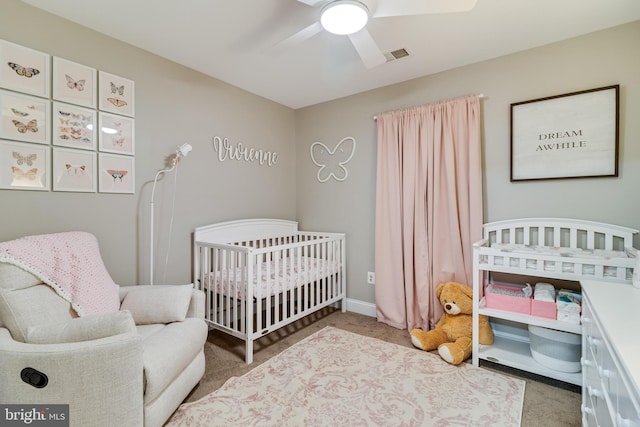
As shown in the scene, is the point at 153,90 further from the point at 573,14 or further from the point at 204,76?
the point at 573,14

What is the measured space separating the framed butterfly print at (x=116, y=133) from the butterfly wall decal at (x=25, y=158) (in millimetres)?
349

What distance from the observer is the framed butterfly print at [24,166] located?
1609mm

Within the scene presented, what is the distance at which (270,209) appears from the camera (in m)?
3.25

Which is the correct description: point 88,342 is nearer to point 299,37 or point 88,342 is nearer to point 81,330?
point 81,330

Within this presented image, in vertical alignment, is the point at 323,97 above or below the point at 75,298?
above

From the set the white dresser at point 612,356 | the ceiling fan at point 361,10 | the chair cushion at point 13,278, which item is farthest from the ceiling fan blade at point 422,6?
the chair cushion at point 13,278

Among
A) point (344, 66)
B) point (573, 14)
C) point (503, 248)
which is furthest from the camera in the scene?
point (344, 66)

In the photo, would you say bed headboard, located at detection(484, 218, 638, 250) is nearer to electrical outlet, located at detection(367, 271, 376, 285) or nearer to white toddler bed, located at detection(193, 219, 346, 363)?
electrical outlet, located at detection(367, 271, 376, 285)

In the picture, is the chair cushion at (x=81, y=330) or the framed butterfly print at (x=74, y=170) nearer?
the chair cushion at (x=81, y=330)

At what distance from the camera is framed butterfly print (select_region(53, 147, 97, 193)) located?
178 cm

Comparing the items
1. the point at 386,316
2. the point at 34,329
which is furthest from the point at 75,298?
the point at 386,316

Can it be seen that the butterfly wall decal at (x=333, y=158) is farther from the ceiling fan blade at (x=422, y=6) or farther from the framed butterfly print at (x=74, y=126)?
the framed butterfly print at (x=74, y=126)

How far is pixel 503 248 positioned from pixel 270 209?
7.44 feet

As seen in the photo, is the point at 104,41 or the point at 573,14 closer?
the point at 573,14
